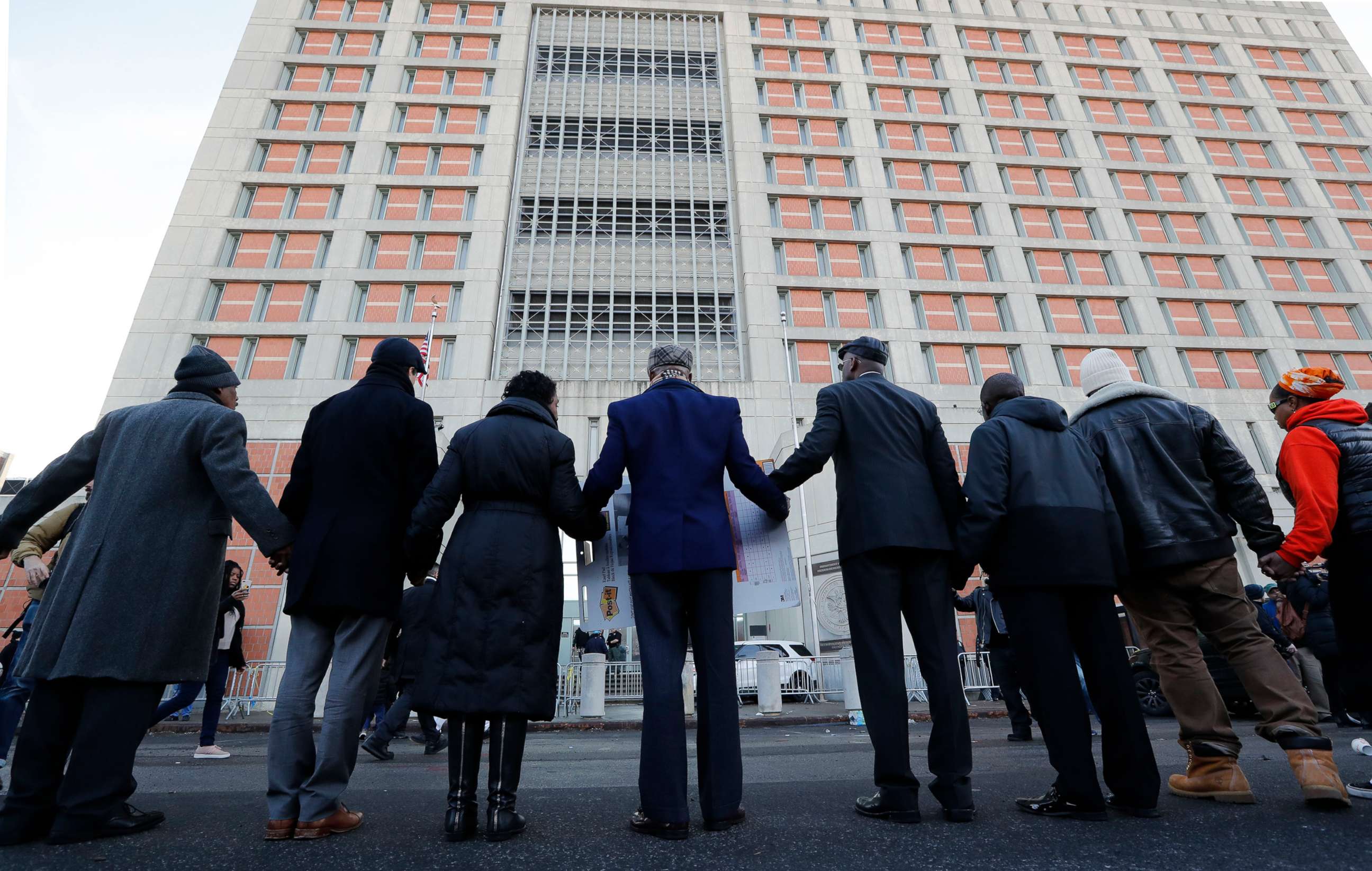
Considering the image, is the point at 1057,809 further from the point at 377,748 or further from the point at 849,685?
the point at 849,685

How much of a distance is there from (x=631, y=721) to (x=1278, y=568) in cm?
943

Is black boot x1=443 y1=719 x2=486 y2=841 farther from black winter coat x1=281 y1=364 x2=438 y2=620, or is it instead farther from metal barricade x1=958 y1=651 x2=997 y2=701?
metal barricade x1=958 y1=651 x2=997 y2=701

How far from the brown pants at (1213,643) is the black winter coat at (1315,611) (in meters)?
5.19

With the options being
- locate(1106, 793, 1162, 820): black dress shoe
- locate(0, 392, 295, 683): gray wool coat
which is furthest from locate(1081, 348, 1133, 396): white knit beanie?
locate(0, 392, 295, 683): gray wool coat

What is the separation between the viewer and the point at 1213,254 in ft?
104

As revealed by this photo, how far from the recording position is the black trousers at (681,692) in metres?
2.86

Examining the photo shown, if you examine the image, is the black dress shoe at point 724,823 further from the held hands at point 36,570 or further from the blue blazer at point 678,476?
the held hands at point 36,570

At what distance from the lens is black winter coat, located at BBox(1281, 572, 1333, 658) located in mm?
7430

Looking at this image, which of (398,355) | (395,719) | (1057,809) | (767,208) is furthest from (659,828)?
(767,208)

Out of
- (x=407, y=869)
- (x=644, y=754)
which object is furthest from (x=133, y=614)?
(x=644, y=754)

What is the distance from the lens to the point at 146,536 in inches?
125

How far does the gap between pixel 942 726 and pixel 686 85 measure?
120 feet

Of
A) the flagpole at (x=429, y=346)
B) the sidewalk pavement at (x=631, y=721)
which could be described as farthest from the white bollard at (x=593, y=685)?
the flagpole at (x=429, y=346)

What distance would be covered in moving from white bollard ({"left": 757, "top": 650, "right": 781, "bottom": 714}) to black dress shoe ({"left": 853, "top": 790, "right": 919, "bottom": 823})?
9.62 m
